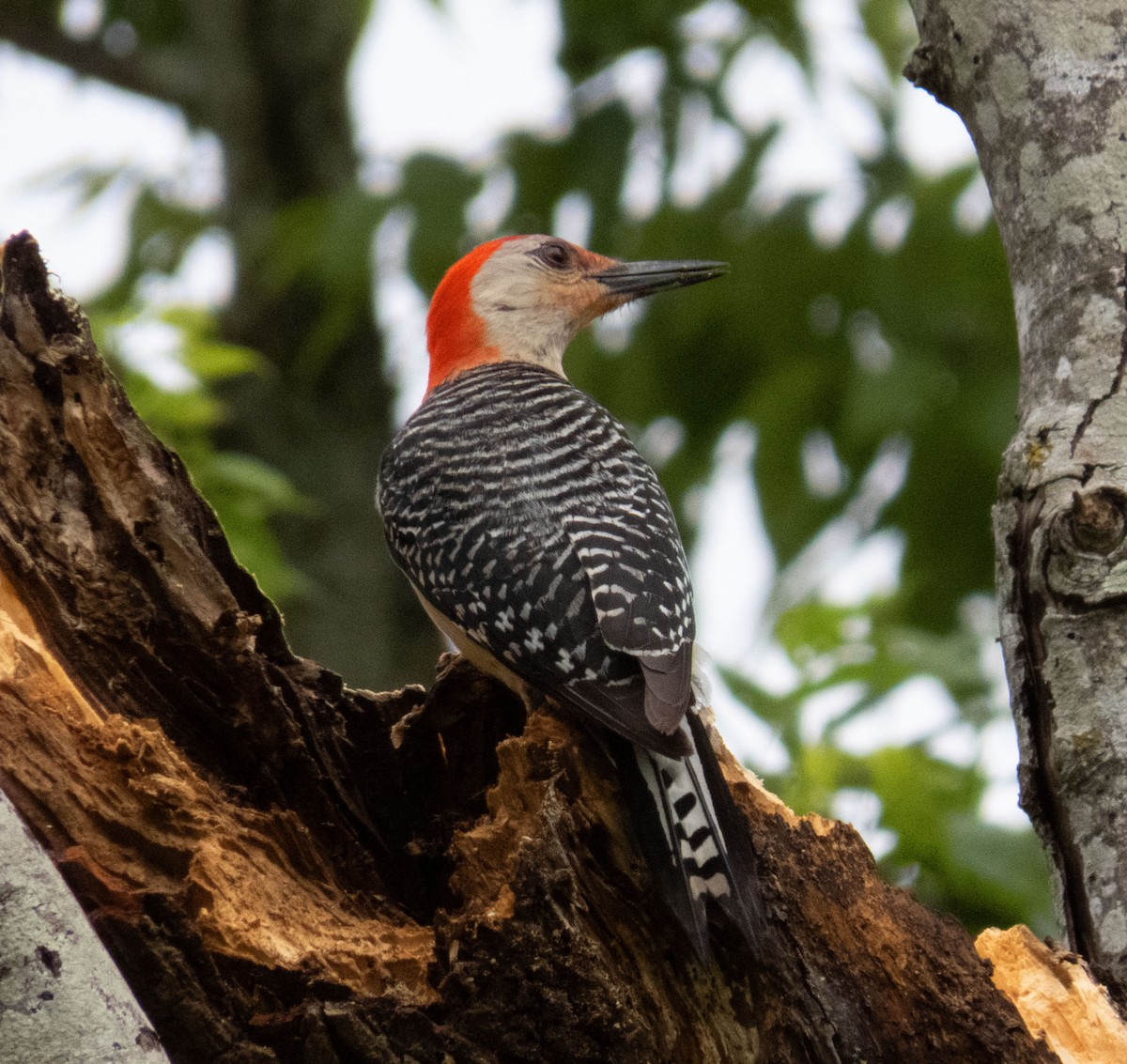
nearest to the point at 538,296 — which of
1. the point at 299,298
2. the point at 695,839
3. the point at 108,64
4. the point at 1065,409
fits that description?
the point at 299,298

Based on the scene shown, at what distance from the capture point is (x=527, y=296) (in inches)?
259

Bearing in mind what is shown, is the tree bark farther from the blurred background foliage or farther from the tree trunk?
the tree trunk

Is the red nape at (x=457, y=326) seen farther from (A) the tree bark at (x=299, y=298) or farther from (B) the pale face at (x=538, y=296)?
(A) the tree bark at (x=299, y=298)

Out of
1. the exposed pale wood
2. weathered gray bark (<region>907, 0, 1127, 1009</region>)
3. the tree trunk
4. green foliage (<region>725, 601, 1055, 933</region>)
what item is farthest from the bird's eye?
the exposed pale wood

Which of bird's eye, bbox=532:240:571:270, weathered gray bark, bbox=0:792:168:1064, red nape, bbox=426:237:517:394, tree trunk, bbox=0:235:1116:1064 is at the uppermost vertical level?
bird's eye, bbox=532:240:571:270

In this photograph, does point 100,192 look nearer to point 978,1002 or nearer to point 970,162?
point 970,162

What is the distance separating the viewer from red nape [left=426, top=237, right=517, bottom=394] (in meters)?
6.48

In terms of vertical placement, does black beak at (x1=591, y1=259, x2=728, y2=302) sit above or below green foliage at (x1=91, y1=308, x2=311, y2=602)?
above

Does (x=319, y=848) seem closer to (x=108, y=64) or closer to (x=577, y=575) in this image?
(x=577, y=575)

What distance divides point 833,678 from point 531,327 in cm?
251

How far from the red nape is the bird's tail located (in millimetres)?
3218

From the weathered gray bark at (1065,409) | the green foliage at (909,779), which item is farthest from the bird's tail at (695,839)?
the green foliage at (909,779)

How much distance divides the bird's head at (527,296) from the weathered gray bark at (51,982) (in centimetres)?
440

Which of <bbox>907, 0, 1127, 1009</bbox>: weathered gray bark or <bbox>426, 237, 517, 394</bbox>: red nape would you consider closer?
<bbox>907, 0, 1127, 1009</bbox>: weathered gray bark
